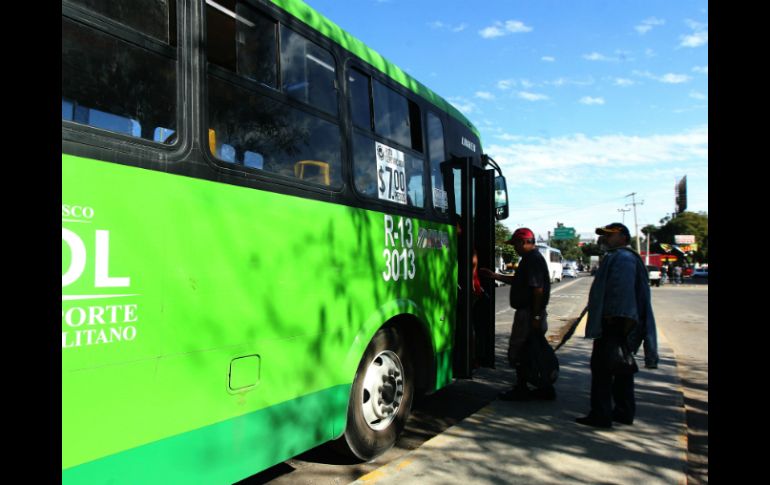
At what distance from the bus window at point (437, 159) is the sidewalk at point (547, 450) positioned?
200cm

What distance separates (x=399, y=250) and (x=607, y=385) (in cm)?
224

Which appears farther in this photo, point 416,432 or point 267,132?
point 416,432

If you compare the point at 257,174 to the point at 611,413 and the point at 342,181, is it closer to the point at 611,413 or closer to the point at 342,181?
the point at 342,181

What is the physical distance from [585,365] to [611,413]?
328 cm

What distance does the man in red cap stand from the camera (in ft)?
18.5

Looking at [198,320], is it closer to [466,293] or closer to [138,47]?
[138,47]

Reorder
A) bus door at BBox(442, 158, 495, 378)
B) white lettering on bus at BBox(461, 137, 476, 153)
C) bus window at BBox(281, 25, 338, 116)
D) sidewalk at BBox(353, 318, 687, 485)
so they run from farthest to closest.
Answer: white lettering on bus at BBox(461, 137, 476, 153) < bus door at BBox(442, 158, 495, 378) < sidewalk at BBox(353, 318, 687, 485) < bus window at BBox(281, 25, 338, 116)

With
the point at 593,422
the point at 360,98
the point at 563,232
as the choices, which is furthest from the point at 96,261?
the point at 563,232

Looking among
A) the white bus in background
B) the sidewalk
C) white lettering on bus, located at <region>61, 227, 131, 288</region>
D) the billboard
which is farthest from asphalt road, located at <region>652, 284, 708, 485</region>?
the billboard

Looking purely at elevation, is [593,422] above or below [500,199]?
below

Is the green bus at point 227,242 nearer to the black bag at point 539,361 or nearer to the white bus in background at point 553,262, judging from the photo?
the black bag at point 539,361

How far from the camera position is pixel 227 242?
109 inches

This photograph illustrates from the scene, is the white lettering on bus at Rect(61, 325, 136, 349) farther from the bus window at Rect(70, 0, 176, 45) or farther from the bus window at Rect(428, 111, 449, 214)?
the bus window at Rect(428, 111, 449, 214)

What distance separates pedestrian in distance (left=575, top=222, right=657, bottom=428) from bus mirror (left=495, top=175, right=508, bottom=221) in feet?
6.92
